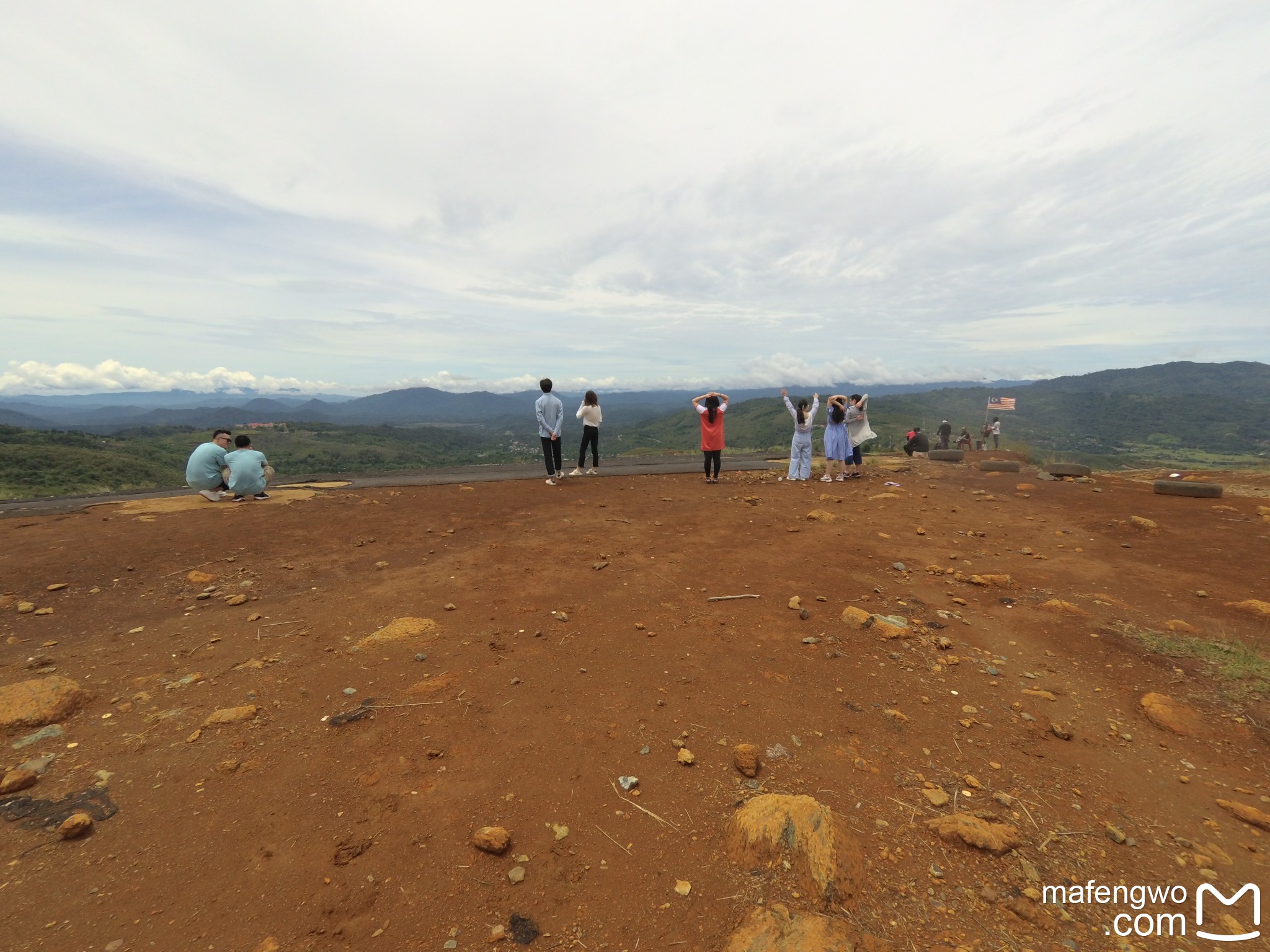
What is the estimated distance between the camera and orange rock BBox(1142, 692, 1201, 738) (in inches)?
138

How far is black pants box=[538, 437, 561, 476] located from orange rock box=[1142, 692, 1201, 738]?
429 inches

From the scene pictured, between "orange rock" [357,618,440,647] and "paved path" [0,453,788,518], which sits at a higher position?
"paved path" [0,453,788,518]

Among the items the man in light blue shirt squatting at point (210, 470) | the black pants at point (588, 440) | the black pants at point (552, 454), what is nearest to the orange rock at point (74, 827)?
the man in light blue shirt squatting at point (210, 470)

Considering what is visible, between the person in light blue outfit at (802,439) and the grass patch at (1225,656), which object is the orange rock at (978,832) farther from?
the person in light blue outfit at (802,439)

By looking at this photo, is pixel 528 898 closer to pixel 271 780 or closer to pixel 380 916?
pixel 380 916

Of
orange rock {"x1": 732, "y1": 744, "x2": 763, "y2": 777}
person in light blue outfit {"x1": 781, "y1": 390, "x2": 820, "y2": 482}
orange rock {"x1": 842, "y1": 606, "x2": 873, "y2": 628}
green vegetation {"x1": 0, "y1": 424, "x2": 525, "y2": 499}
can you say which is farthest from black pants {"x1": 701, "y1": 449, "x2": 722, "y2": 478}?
green vegetation {"x1": 0, "y1": 424, "x2": 525, "y2": 499}

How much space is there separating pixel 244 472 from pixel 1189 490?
65.2ft

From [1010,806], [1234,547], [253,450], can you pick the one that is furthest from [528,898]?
Result: [253,450]

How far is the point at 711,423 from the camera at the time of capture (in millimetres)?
12031

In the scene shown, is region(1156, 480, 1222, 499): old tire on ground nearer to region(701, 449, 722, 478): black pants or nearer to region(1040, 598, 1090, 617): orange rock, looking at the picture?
region(1040, 598, 1090, 617): orange rock

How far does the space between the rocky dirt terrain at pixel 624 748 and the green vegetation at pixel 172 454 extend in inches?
466

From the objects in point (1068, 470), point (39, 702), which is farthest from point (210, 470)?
point (1068, 470)
